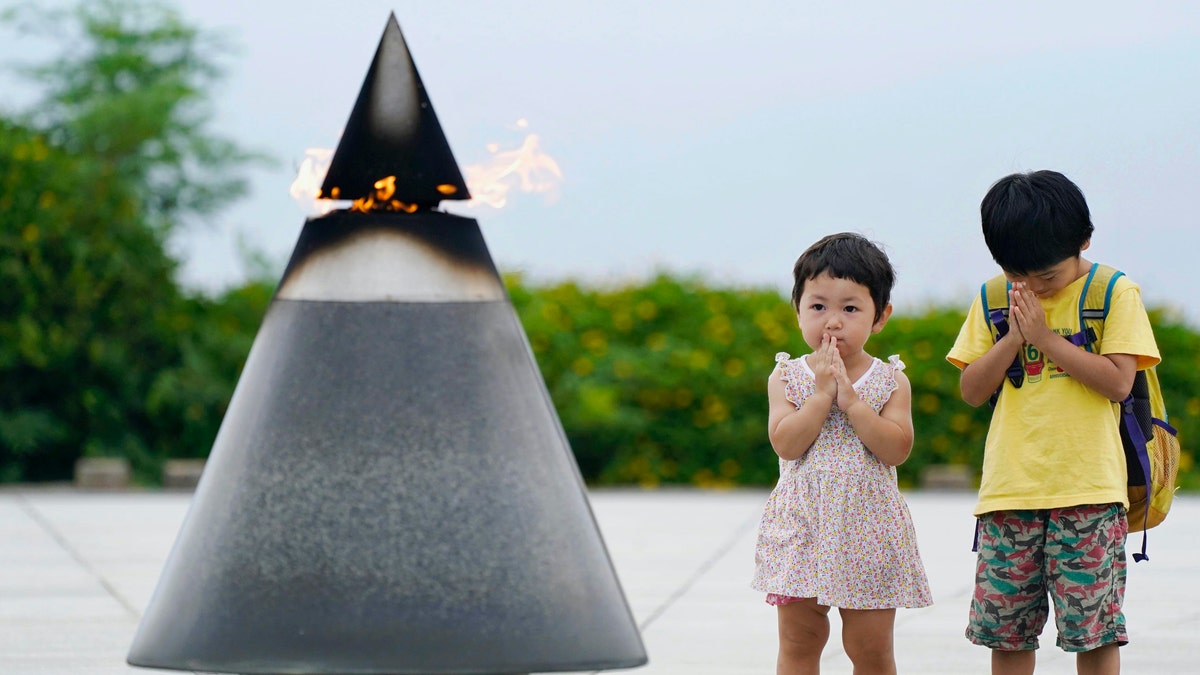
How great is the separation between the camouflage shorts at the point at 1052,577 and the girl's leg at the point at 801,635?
0.37 m

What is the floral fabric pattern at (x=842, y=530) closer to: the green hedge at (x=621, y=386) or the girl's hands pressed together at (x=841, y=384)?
the girl's hands pressed together at (x=841, y=384)

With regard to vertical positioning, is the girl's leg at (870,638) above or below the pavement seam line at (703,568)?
above

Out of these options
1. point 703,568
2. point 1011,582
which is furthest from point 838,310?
point 703,568

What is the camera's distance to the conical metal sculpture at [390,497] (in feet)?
10.6

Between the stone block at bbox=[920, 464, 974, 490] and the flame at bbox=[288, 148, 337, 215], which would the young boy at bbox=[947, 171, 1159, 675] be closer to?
the flame at bbox=[288, 148, 337, 215]

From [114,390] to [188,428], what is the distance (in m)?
0.60

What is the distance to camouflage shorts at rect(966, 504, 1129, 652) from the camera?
12.1 feet

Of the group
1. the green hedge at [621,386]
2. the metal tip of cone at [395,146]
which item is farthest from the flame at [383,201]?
the green hedge at [621,386]

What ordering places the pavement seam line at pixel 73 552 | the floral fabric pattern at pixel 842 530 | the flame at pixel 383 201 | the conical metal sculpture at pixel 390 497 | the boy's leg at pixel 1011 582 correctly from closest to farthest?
the conical metal sculpture at pixel 390 497
the flame at pixel 383 201
the floral fabric pattern at pixel 842 530
the boy's leg at pixel 1011 582
the pavement seam line at pixel 73 552

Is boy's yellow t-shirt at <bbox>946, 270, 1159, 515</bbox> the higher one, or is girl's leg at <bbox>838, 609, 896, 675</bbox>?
boy's yellow t-shirt at <bbox>946, 270, 1159, 515</bbox>

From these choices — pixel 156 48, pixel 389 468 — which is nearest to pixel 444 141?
pixel 389 468

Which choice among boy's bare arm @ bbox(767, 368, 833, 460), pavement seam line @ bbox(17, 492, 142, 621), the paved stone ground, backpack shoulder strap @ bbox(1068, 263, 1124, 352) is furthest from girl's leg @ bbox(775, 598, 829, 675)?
pavement seam line @ bbox(17, 492, 142, 621)

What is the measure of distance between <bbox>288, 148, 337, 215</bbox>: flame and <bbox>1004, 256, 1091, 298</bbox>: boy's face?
1587 mm

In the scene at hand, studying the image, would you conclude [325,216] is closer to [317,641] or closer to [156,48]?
[317,641]
